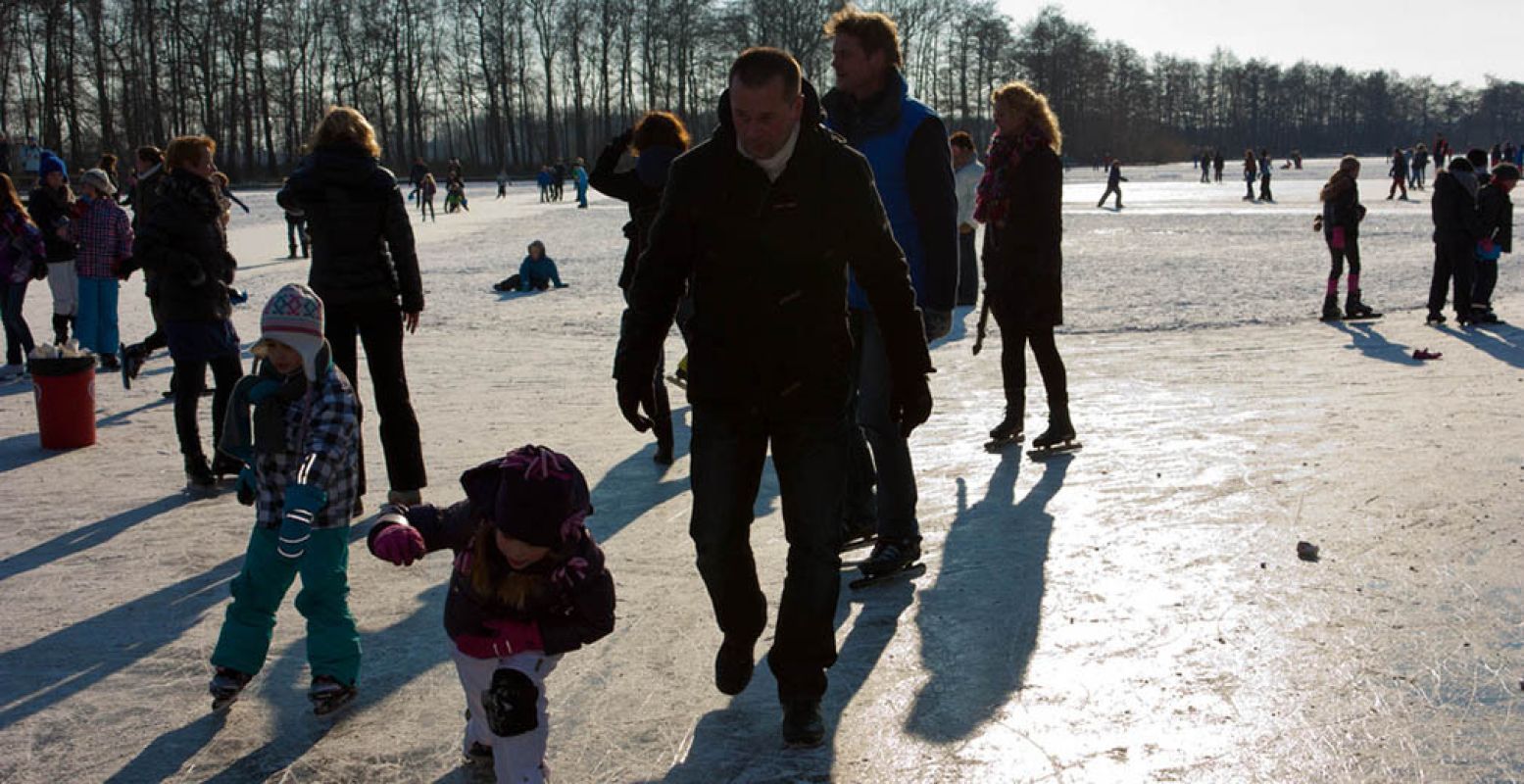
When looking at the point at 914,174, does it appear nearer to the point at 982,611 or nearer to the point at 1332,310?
the point at 982,611

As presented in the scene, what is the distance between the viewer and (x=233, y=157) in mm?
73750

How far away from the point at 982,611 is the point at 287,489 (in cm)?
230

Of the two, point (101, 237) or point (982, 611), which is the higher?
Answer: point (101, 237)

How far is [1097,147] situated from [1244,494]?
106954mm

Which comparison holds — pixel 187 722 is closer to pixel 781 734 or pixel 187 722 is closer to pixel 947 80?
pixel 781 734

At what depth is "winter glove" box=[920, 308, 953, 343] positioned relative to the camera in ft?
15.1

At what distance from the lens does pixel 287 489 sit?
12.0 feet

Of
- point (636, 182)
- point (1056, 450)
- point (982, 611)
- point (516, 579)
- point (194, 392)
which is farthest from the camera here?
point (1056, 450)

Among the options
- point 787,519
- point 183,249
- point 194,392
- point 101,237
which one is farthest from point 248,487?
point 101,237

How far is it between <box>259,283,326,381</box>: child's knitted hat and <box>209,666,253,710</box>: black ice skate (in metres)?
0.89

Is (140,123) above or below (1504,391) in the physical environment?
above

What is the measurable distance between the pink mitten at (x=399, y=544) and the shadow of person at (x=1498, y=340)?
8712 millimetres

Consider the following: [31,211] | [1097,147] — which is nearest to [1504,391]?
[31,211]

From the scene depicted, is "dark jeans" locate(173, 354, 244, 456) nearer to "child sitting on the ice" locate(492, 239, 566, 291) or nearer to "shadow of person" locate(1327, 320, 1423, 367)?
"shadow of person" locate(1327, 320, 1423, 367)
